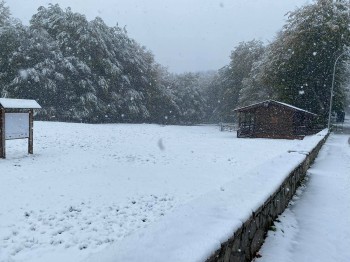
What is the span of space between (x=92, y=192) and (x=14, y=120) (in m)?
6.11

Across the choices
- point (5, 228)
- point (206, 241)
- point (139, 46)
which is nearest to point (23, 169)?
point (5, 228)

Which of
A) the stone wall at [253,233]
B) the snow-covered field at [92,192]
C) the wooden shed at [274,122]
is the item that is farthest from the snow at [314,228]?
the wooden shed at [274,122]

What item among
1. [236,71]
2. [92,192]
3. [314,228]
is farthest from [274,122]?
[236,71]

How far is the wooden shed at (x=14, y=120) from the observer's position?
39.8 feet

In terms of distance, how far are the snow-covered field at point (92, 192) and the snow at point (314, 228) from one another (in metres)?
0.78

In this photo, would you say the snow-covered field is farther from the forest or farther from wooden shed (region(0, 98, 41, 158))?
the forest

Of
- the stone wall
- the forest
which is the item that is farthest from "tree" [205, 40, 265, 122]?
the stone wall

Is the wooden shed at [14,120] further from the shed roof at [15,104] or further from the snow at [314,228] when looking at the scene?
the snow at [314,228]

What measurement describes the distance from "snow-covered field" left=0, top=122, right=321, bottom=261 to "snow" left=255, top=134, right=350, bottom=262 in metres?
0.78

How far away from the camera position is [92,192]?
331 inches

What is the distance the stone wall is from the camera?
10.9 feet

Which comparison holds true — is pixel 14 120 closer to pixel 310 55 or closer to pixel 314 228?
pixel 314 228

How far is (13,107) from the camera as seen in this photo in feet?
40.4

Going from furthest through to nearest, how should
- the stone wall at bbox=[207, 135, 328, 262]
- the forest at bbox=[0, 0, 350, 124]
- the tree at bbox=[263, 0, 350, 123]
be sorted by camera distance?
the tree at bbox=[263, 0, 350, 123], the forest at bbox=[0, 0, 350, 124], the stone wall at bbox=[207, 135, 328, 262]
